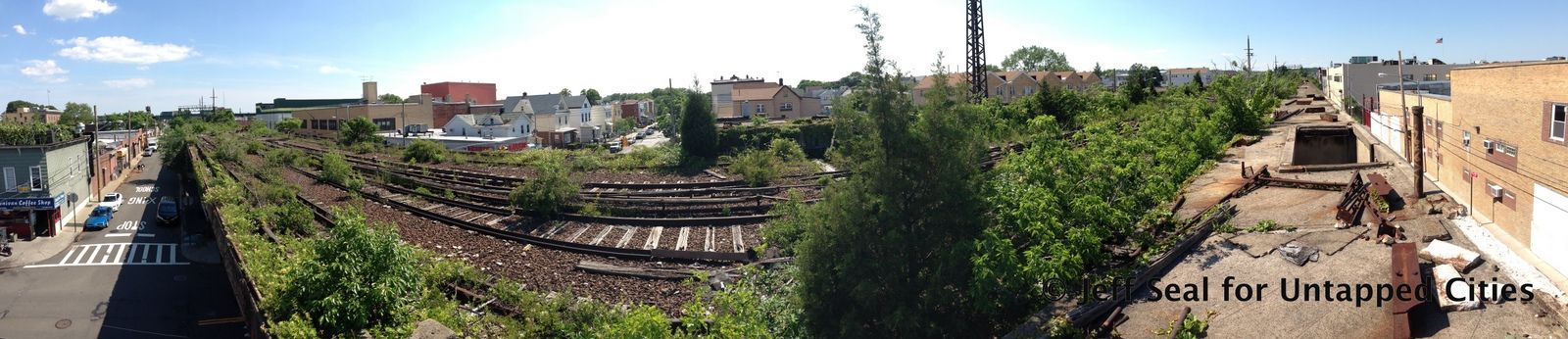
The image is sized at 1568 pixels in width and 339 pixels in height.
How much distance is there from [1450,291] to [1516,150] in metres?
8.24

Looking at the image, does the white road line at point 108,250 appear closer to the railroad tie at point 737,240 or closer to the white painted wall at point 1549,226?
the railroad tie at point 737,240

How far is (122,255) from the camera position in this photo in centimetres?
2469

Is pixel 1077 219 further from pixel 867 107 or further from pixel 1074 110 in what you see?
pixel 1074 110

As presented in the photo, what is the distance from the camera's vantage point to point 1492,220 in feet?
45.2

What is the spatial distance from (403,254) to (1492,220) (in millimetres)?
17236

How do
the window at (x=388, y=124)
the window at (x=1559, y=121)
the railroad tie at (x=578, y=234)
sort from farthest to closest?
the window at (x=388, y=124) → the railroad tie at (x=578, y=234) → the window at (x=1559, y=121)

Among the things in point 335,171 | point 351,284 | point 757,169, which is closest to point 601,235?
point 351,284

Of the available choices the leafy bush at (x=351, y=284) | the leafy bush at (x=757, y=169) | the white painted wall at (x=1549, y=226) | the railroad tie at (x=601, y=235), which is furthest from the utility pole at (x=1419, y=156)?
the leafy bush at (x=757, y=169)

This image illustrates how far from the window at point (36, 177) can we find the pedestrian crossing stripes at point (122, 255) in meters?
3.94

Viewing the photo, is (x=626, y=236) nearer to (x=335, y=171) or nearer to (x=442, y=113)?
(x=335, y=171)

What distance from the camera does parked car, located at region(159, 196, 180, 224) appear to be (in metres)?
29.1

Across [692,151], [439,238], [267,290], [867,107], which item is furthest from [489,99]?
[867,107]

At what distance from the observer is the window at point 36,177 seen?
2794 centimetres

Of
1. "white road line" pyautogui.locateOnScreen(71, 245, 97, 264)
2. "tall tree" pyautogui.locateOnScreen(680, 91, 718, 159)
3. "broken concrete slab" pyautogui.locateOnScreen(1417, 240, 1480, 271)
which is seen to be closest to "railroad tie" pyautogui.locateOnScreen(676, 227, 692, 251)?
"broken concrete slab" pyautogui.locateOnScreen(1417, 240, 1480, 271)
